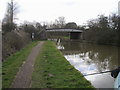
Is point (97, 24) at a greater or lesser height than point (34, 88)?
greater

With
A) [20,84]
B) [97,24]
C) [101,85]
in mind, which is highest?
[97,24]

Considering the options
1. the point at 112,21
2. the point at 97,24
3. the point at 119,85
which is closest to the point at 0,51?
the point at 119,85

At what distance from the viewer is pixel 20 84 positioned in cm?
488

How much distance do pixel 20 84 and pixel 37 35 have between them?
95.2 feet

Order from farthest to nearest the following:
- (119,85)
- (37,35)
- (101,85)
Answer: (37,35), (101,85), (119,85)

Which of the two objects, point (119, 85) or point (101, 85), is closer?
point (119, 85)

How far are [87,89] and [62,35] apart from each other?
4889 cm

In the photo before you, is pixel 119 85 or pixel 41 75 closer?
pixel 119 85

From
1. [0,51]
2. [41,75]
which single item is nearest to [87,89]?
[41,75]

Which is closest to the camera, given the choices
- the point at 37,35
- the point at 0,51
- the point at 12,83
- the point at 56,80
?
the point at 12,83

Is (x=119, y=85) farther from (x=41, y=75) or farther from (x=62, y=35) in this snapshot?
(x=62, y=35)

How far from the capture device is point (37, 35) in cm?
3347

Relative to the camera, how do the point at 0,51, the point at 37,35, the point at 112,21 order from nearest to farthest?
the point at 0,51 → the point at 112,21 → the point at 37,35

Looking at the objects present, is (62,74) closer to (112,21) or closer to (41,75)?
(41,75)
